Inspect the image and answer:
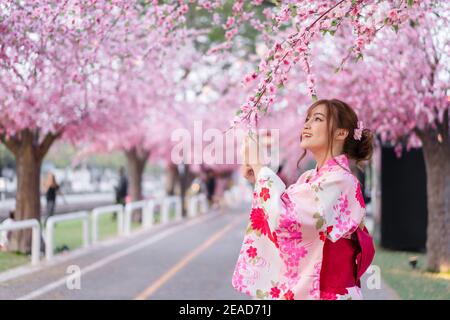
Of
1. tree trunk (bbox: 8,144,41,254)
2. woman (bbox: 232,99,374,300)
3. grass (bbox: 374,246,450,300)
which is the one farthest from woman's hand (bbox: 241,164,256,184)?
tree trunk (bbox: 8,144,41,254)

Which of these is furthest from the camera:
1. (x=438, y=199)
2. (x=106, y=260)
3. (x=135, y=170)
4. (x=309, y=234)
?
(x=135, y=170)

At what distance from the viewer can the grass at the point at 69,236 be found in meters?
13.3

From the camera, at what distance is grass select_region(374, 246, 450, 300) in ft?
32.8

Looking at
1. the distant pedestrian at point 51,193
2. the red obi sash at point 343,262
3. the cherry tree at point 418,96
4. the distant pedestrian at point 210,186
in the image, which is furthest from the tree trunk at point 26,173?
the distant pedestrian at point 210,186

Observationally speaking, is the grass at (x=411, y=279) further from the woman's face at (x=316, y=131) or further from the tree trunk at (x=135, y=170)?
the tree trunk at (x=135, y=170)

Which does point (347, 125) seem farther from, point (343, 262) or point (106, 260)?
point (106, 260)

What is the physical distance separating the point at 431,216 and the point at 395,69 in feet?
9.51

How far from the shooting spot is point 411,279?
11602 millimetres

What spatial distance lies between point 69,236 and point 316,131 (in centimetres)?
1679

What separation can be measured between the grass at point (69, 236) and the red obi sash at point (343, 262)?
32.1 feet

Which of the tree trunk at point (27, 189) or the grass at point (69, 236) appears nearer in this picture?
the grass at point (69, 236)

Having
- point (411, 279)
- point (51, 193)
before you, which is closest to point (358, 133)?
point (411, 279)
